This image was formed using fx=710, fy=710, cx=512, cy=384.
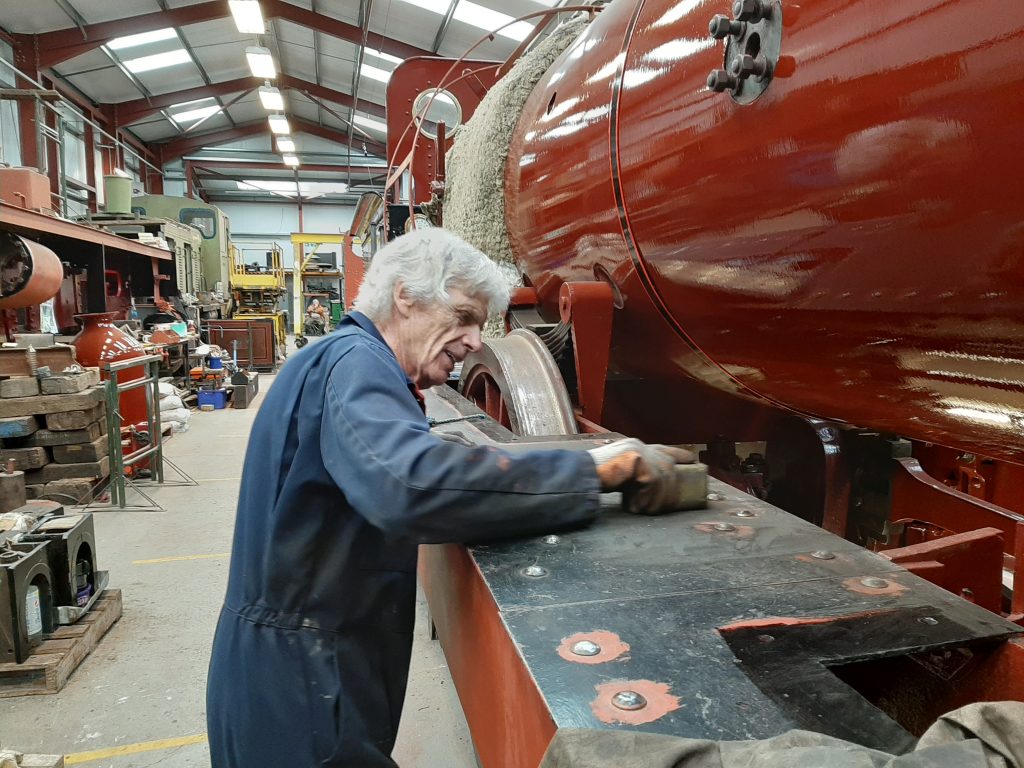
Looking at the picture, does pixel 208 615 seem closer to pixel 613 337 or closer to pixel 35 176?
pixel 613 337

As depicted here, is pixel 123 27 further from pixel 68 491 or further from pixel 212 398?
pixel 68 491

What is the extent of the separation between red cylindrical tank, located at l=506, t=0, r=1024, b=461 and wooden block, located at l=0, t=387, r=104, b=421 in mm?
3874

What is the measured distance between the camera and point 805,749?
2.01ft

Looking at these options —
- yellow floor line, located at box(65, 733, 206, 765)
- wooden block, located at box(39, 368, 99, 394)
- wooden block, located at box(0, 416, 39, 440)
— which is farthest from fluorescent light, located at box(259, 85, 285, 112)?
yellow floor line, located at box(65, 733, 206, 765)

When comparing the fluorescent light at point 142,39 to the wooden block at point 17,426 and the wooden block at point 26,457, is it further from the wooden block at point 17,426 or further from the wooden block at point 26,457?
the wooden block at point 26,457

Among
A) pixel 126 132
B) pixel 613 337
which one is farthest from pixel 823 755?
pixel 126 132

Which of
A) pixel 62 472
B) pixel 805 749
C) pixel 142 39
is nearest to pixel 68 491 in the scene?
pixel 62 472

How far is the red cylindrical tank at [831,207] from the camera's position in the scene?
0.91 m

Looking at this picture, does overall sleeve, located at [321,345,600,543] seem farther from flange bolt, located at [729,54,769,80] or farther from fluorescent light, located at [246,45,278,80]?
fluorescent light, located at [246,45,278,80]

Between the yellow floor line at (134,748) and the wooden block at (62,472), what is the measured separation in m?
2.80

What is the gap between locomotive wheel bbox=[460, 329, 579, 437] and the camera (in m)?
2.01

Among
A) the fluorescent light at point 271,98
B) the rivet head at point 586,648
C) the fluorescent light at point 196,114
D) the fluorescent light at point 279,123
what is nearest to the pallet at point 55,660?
the rivet head at point 586,648

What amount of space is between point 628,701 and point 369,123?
850 inches

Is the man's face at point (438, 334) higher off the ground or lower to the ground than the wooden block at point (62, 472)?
higher
